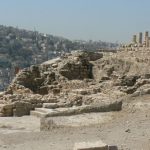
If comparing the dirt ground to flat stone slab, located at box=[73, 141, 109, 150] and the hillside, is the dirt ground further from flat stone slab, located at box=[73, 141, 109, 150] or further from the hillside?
the hillside

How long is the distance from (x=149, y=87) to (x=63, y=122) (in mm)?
4930

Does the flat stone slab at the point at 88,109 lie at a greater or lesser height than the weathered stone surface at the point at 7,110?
greater

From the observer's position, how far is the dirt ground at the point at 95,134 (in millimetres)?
11453

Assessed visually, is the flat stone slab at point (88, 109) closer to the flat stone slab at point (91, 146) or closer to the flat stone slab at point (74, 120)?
the flat stone slab at point (74, 120)

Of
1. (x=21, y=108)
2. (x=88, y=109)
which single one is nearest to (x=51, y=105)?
(x=21, y=108)

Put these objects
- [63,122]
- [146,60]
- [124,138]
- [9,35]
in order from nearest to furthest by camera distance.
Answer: [124,138] → [63,122] → [146,60] → [9,35]

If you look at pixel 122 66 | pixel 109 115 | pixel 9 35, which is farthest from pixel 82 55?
pixel 9 35

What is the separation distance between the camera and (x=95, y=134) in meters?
12.5

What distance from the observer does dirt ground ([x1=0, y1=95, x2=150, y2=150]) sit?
11453 millimetres

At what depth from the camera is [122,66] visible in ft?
92.1

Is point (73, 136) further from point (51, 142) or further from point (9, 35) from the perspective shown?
point (9, 35)

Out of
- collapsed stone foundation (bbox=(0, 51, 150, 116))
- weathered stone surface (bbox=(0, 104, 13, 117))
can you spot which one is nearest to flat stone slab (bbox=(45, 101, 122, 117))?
collapsed stone foundation (bbox=(0, 51, 150, 116))

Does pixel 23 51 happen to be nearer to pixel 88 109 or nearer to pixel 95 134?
pixel 88 109

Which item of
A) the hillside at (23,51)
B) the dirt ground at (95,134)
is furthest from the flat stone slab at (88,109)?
the hillside at (23,51)
